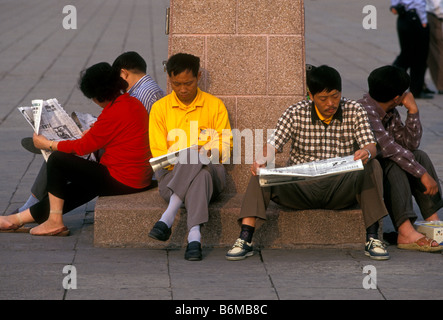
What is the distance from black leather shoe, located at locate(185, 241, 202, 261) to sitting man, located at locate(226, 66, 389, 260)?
19 cm

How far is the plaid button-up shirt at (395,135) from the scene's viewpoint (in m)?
5.81

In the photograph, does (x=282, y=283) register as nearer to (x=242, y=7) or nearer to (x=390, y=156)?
(x=390, y=156)

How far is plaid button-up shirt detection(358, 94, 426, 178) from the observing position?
5809 millimetres

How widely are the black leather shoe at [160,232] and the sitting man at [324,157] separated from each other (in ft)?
1.37

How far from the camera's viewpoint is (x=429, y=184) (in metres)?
5.80

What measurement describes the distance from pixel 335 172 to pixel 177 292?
4.09 feet

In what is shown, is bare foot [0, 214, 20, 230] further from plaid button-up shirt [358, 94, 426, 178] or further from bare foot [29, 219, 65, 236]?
plaid button-up shirt [358, 94, 426, 178]

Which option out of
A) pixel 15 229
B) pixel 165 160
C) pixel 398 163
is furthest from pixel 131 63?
pixel 398 163

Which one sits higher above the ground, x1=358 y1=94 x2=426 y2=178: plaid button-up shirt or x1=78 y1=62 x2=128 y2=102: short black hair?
x1=78 y1=62 x2=128 y2=102: short black hair

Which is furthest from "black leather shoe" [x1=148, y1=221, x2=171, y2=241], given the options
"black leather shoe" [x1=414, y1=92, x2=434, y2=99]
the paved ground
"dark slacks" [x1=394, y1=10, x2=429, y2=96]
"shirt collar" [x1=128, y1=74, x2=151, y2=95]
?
"black leather shoe" [x1=414, y1=92, x2=434, y2=99]

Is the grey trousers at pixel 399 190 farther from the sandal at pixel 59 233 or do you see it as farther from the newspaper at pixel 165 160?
the sandal at pixel 59 233

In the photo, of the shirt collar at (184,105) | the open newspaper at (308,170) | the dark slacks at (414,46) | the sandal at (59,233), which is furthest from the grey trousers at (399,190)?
the dark slacks at (414,46)

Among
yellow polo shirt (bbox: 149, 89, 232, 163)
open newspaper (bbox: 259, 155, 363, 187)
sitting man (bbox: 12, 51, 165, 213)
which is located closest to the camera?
open newspaper (bbox: 259, 155, 363, 187)

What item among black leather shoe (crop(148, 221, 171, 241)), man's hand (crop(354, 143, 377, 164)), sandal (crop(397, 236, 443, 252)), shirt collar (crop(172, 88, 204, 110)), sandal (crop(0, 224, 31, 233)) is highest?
shirt collar (crop(172, 88, 204, 110))
